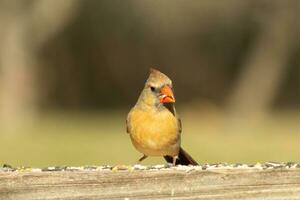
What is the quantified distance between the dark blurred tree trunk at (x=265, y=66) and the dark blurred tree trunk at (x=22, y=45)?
5.25 metres

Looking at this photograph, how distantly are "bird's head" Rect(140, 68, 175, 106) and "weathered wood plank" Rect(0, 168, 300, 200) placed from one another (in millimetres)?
1158

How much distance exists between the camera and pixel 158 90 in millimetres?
4312

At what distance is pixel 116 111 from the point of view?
25.5 m

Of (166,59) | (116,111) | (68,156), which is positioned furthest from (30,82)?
(68,156)

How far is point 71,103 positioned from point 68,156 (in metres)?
14.6

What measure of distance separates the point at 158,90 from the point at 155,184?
5.00 feet

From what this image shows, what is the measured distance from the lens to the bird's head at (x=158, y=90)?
4105mm

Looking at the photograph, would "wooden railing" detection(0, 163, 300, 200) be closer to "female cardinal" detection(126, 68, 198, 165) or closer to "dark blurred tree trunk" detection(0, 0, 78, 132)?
"female cardinal" detection(126, 68, 198, 165)

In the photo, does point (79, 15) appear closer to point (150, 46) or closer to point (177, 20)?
point (150, 46)

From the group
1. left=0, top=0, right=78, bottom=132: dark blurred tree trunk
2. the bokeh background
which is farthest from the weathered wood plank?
left=0, top=0, right=78, bottom=132: dark blurred tree trunk

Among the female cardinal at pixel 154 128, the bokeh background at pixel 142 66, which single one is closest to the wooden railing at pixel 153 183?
the female cardinal at pixel 154 128

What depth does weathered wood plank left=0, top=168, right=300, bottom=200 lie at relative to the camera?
9.02ft

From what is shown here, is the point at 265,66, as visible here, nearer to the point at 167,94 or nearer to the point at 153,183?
the point at 167,94

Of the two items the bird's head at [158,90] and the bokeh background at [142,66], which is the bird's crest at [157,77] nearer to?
the bird's head at [158,90]
